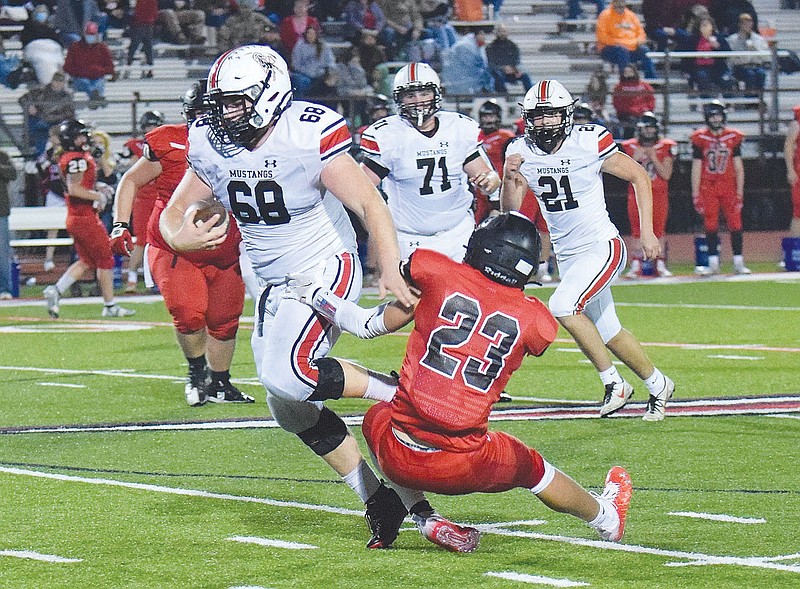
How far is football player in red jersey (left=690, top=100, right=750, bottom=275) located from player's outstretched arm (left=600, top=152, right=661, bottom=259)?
9542 millimetres

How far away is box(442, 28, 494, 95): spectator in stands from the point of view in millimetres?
21016

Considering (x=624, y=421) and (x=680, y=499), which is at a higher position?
(x=680, y=499)

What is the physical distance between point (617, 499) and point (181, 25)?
56.9ft

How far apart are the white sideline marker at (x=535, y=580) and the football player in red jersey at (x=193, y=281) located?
13.6 feet

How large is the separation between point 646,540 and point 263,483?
188cm

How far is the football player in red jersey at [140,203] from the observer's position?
13.3 m

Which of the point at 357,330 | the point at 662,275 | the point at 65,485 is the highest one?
the point at 357,330

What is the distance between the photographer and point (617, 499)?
209 inches

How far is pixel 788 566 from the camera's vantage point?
4918mm

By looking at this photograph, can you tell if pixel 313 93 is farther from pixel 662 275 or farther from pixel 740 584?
A: pixel 740 584

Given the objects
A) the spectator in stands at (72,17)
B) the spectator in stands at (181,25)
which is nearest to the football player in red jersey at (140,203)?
the spectator in stands at (72,17)

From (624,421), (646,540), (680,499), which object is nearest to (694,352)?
(624,421)

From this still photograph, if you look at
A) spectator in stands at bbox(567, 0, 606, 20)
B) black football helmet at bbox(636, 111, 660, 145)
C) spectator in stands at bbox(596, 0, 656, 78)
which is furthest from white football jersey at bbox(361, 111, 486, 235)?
spectator in stands at bbox(567, 0, 606, 20)

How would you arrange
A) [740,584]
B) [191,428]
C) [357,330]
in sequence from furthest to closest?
[191,428] → [357,330] → [740,584]
